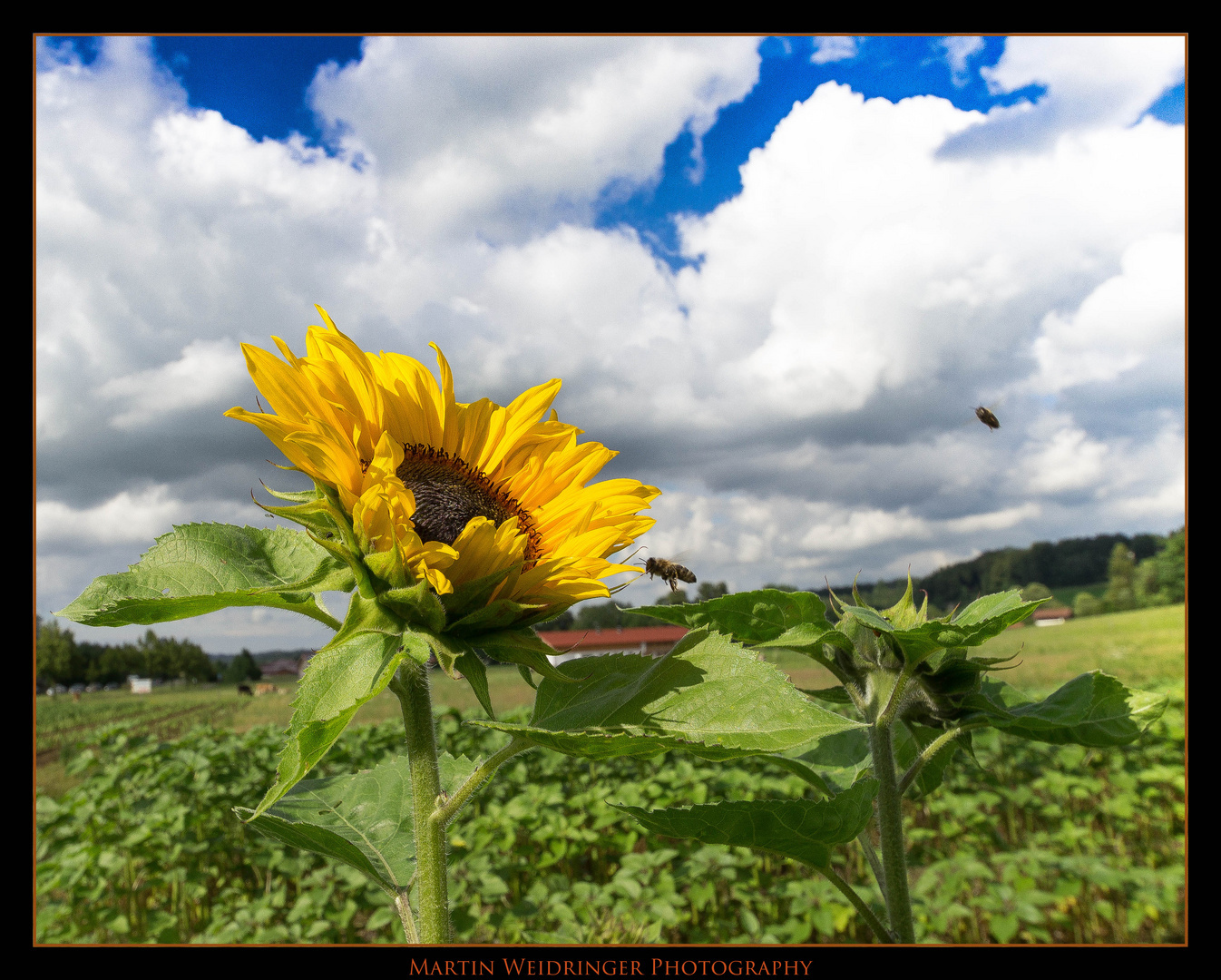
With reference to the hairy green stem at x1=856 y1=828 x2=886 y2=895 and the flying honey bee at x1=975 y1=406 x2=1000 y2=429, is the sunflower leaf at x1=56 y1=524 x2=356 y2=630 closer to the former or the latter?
the hairy green stem at x1=856 y1=828 x2=886 y2=895

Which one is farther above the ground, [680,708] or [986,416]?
[986,416]

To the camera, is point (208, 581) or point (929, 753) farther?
point (929, 753)

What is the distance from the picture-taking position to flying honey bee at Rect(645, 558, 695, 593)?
3268 millimetres

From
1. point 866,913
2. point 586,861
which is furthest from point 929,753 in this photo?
point 586,861

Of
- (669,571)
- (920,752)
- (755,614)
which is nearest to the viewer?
(755,614)

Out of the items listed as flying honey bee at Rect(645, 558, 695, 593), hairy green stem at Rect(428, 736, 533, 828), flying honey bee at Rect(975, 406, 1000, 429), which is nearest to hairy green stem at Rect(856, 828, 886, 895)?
hairy green stem at Rect(428, 736, 533, 828)

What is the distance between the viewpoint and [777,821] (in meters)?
1.06

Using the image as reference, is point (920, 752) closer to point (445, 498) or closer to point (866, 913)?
point (866, 913)

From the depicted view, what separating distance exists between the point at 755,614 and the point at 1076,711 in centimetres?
55
